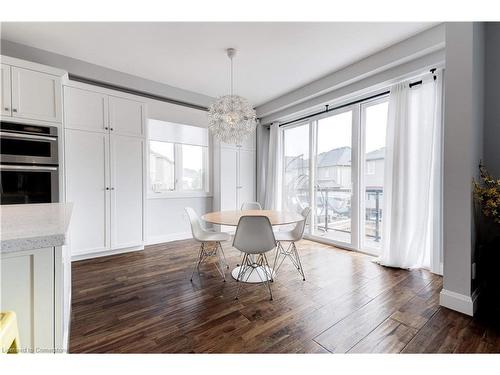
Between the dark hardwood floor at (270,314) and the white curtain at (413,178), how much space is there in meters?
0.29

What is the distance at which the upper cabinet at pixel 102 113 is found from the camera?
2.99 m

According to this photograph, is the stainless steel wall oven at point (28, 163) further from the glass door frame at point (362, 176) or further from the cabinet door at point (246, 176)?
the glass door frame at point (362, 176)

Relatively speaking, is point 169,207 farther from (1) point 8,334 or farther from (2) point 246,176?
(1) point 8,334

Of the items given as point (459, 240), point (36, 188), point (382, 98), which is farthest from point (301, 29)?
point (36, 188)

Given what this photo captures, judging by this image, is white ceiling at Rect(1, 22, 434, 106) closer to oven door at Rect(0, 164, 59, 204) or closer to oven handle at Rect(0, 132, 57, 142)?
oven handle at Rect(0, 132, 57, 142)

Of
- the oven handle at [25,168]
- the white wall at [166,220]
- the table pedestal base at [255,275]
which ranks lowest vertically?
the table pedestal base at [255,275]

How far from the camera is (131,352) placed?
1440 mm

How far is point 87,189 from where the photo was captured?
10.2 feet

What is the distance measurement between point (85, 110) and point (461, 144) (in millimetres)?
4211

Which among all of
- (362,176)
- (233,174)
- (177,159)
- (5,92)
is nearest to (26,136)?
(5,92)

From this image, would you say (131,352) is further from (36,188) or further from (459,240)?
(459,240)

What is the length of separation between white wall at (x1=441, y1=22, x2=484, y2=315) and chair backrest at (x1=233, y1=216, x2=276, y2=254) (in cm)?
155

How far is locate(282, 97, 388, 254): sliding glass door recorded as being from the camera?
3.40 m

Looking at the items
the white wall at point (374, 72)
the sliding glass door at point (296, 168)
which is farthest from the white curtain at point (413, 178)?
the sliding glass door at point (296, 168)
